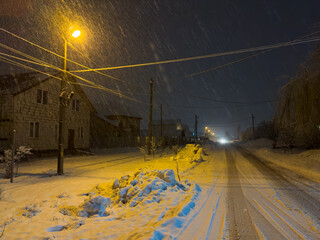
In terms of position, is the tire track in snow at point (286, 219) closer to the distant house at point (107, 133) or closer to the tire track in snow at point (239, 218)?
the tire track in snow at point (239, 218)

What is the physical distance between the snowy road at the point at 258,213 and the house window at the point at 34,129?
1851cm

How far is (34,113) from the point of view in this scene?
68.9 feet

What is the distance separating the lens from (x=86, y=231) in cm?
452

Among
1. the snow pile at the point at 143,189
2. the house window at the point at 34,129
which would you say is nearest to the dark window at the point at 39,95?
the house window at the point at 34,129

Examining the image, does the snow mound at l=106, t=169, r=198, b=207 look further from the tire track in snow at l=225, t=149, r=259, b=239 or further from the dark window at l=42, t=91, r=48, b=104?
the dark window at l=42, t=91, r=48, b=104

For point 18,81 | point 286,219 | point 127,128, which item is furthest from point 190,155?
point 127,128

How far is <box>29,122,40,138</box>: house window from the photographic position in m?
20.8

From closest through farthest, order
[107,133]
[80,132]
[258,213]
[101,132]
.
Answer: [258,213], [80,132], [101,132], [107,133]

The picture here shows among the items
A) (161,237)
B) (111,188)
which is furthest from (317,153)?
(161,237)

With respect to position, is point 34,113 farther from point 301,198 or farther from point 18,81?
point 301,198

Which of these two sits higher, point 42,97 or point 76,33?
point 76,33

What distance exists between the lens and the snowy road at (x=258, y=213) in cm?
450

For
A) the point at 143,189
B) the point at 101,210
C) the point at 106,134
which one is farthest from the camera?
the point at 106,134

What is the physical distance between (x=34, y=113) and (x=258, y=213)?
831 inches
